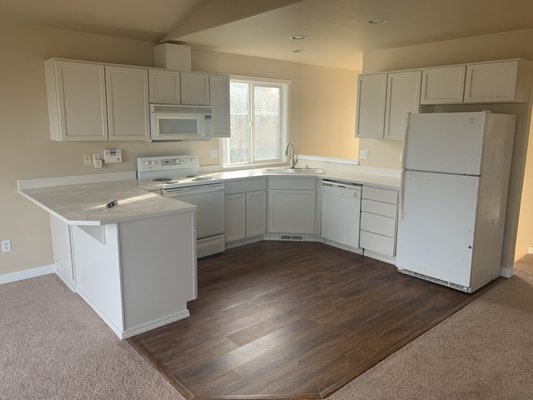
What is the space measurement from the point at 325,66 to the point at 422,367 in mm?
5020

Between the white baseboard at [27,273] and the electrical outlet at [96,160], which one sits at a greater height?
the electrical outlet at [96,160]

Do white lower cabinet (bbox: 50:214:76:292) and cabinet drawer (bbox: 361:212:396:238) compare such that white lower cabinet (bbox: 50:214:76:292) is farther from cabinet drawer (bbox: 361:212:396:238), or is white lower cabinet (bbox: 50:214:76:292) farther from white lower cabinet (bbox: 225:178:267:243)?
cabinet drawer (bbox: 361:212:396:238)

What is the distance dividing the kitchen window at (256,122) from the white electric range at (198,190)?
35.9 inches

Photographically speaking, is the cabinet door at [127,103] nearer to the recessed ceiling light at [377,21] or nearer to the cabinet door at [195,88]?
the cabinet door at [195,88]

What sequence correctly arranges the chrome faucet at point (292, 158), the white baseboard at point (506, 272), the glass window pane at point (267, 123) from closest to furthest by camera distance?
1. the white baseboard at point (506, 272)
2. the chrome faucet at point (292, 158)
3. the glass window pane at point (267, 123)

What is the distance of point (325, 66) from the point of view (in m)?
6.52

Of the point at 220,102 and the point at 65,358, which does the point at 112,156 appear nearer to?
the point at 220,102

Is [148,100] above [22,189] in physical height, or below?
above

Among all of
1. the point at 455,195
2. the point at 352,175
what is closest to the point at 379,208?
the point at 352,175

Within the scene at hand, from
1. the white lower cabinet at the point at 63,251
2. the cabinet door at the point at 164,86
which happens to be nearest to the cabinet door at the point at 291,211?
the cabinet door at the point at 164,86

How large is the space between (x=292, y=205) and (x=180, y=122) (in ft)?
5.61

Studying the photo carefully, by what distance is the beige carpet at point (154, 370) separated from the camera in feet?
7.90

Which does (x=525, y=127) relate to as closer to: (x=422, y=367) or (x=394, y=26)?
(x=394, y=26)

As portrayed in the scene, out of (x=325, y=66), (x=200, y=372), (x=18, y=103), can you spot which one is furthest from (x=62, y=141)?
(x=325, y=66)
